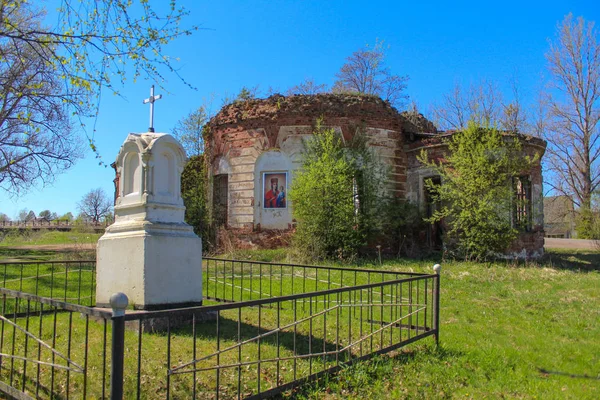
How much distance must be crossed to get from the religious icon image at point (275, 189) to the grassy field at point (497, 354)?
312 inches

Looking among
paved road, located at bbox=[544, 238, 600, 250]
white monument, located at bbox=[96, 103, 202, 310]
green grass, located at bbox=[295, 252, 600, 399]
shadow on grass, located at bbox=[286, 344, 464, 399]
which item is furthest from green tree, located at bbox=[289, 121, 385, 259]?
paved road, located at bbox=[544, 238, 600, 250]

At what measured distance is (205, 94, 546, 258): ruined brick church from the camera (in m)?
17.1

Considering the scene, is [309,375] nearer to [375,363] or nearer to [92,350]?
[375,363]

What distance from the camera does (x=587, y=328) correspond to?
7.30 m

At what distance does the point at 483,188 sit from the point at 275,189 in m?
7.32

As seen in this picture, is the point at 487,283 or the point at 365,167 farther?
the point at 365,167

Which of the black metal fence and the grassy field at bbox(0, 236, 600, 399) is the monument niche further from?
the grassy field at bbox(0, 236, 600, 399)

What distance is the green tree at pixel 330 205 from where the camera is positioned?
50.0 ft

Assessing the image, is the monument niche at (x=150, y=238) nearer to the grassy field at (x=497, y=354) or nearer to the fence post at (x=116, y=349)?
the grassy field at (x=497, y=354)

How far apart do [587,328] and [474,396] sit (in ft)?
13.2

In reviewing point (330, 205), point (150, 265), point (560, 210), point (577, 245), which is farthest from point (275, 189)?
point (560, 210)

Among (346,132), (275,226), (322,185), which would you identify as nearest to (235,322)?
(322,185)

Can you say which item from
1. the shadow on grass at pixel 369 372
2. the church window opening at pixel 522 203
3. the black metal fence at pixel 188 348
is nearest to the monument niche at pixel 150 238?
the black metal fence at pixel 188 348

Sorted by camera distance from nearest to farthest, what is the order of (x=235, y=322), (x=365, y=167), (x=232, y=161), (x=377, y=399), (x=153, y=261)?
(x=377, y=399) → (x=153, y=261) → (x=235, y=322) → (x=365, y=167) → (x=232, y=161)
